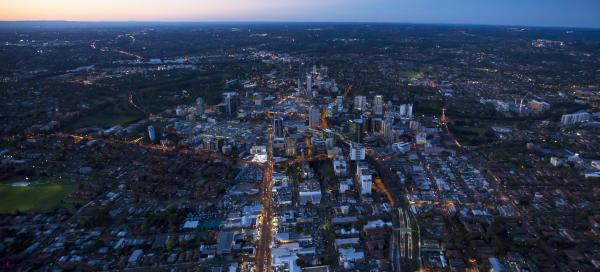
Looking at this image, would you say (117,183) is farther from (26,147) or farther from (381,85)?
(381,85)

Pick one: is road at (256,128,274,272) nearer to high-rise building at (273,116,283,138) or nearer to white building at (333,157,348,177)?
white building at (333,157,348,177)

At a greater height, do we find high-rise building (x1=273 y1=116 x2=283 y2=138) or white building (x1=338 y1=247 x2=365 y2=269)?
high-rise building (x1=273 y1=116 x2=283 y2=138)

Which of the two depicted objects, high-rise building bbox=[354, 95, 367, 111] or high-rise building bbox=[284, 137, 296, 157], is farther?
high-rise building bbox=[354, 95, 367, 111]

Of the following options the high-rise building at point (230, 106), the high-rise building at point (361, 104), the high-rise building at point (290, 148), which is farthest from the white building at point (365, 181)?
the high-rise building at point (230, 106)

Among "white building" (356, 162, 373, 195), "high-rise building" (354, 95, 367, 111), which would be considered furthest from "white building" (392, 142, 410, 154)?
"high-rise building" (354, 95, 367, 111)

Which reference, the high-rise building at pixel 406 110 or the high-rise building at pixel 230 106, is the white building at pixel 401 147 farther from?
the high-rise building at pixel 230 106

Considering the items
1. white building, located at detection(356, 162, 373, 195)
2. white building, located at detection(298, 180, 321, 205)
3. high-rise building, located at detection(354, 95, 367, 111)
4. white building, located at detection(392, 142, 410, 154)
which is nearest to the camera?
white building, located at detection(298, 180, 321, 205)

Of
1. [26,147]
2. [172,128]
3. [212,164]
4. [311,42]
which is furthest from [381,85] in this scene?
[311,42]

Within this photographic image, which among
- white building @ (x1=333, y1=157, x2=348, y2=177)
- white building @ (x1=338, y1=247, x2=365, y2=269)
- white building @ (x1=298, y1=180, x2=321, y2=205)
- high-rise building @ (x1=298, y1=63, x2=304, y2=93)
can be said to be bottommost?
white building @ (x1=338, y1=247, x2=365, y2=269)

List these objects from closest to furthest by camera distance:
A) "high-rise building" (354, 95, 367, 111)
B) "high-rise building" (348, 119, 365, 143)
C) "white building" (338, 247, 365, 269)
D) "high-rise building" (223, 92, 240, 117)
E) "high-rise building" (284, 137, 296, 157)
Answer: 1. "white building" (338, 247, 365, 269)
2. "high-rise building" (284, 137, 296, 157)
3. "high-rise building" (348, 119, 365, 143)
4. "high-rise building" (223, 92, 240, 117)
5. "high-rise building" (354, 95, 367, 111)
